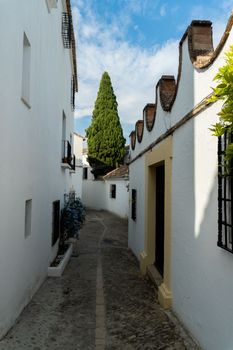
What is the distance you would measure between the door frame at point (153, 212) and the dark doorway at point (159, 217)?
0.18 m

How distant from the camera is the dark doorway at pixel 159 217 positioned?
317 inches

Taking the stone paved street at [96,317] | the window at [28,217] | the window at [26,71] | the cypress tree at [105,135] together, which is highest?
the cypress tree at [105,135]

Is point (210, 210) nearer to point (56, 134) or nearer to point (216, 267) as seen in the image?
point (216, 267)

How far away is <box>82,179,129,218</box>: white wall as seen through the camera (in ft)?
84.7

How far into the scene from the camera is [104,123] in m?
32.8

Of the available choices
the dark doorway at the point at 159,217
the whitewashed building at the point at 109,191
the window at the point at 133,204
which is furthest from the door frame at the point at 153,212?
the whitewashed building at the point at 109,191

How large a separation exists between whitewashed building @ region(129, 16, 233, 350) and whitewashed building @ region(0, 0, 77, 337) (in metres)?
2.74

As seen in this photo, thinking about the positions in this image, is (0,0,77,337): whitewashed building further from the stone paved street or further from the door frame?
the door frame

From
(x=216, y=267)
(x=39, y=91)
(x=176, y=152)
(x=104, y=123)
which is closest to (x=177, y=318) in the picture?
(x=216, y=267)

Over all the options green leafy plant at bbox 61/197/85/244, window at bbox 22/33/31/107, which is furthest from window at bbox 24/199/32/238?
green leafy plant at bbox 61/197/85/244

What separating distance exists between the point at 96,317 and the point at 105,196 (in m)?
25.2

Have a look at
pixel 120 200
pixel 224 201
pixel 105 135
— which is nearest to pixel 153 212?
pixel 224 201

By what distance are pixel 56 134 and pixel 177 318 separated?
21.5ft

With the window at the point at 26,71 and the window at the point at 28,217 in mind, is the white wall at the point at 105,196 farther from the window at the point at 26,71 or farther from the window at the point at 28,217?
the window at the point at 26,71
